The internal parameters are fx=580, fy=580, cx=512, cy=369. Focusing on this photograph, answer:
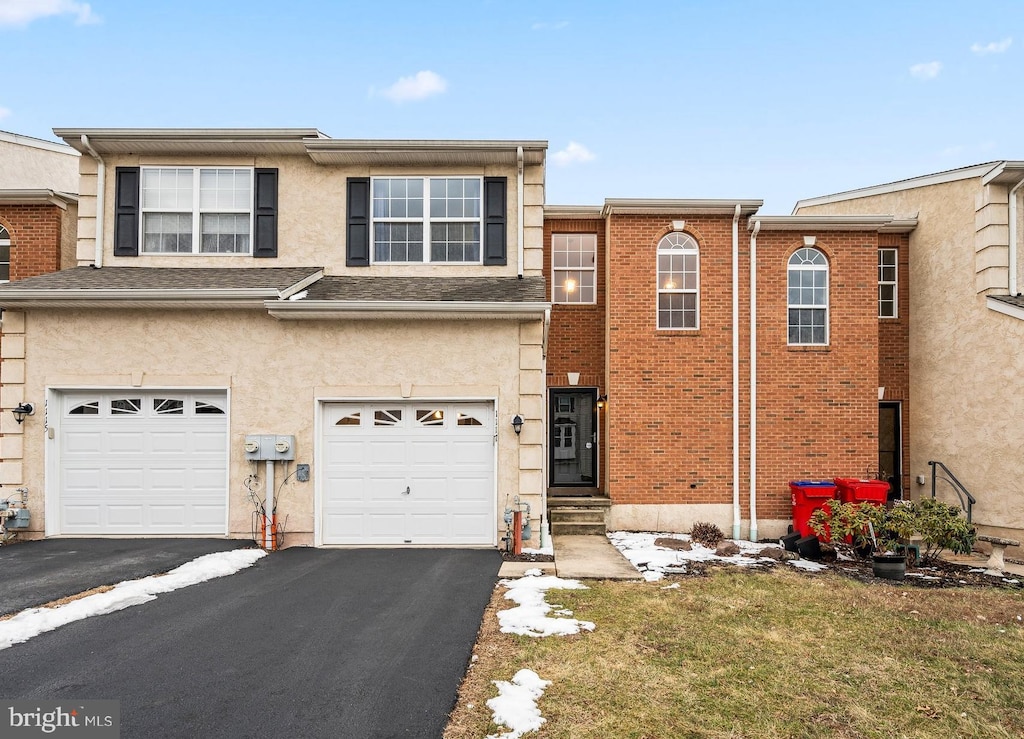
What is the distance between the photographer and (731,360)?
12.2m

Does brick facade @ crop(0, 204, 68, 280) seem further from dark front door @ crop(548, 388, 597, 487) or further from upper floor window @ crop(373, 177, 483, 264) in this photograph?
dark front door @ crop(548, 388, 597, 487)

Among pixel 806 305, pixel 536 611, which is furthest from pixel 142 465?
pixel 806 305

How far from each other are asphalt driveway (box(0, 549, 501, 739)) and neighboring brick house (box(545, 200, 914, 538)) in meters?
5.40

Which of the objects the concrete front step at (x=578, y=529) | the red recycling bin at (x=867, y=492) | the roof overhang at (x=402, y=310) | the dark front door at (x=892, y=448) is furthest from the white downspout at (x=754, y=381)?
the roof overhang at (x=402, y=310)

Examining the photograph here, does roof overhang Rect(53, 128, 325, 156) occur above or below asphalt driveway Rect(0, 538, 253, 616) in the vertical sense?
above

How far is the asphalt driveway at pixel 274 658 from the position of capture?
4.21 m

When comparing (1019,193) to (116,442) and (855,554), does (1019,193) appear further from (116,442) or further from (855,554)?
(116,442)

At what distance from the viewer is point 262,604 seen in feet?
22.5

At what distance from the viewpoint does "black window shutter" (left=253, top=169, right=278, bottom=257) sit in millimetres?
11250

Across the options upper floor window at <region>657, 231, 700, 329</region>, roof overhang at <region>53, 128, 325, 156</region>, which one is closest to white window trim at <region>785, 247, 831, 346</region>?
upper floor window at <region>657, 231, 700, 329</region>

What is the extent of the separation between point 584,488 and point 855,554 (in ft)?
17.4

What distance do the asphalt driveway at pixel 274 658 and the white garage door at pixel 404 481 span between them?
6.08 feet

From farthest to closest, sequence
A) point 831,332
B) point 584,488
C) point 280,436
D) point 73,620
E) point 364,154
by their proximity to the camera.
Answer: point 584,488 → point 831,332 → point 364,154 → point 280,436 → point 73,620

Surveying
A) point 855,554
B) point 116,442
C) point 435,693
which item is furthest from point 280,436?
point 855,554
